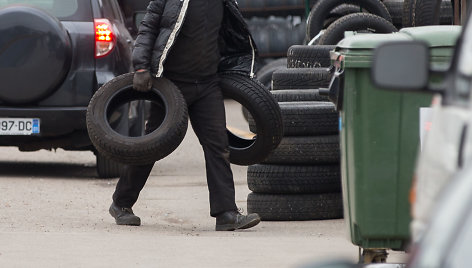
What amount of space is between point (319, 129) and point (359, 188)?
295 cm

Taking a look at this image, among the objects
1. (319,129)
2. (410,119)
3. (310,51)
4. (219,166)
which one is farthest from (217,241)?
(310,51)

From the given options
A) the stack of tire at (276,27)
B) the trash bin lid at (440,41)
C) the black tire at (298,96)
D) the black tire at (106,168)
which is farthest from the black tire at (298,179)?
the stack of tire at (276,27)

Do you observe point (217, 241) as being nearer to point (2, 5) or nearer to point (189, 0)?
point (189, 0)

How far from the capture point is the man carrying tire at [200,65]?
8.38 meters

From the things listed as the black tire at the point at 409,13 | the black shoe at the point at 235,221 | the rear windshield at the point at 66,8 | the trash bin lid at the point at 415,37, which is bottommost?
the black shoe at the point at 235,221

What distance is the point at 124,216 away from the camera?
28.8 ft

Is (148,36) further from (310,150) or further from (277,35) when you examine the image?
(277,35)

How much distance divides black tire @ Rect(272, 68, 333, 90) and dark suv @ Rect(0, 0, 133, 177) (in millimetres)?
1777

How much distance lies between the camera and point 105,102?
28.1 feet

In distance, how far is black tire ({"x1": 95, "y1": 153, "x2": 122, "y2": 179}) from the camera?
11.8m

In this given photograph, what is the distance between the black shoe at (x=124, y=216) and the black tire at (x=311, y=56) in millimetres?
2645

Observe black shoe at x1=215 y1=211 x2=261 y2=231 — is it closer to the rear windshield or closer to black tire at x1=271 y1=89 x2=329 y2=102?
black tire at x1=271 y1=89 x2=329 y2=102

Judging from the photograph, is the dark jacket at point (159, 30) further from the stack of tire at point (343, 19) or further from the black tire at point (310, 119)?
the stack of tire at point (343, 19)

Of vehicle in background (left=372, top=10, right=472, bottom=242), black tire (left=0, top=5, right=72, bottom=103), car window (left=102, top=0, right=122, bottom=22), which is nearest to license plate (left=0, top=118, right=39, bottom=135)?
black tire (left=0, top=5, right=72, bottom=103)
